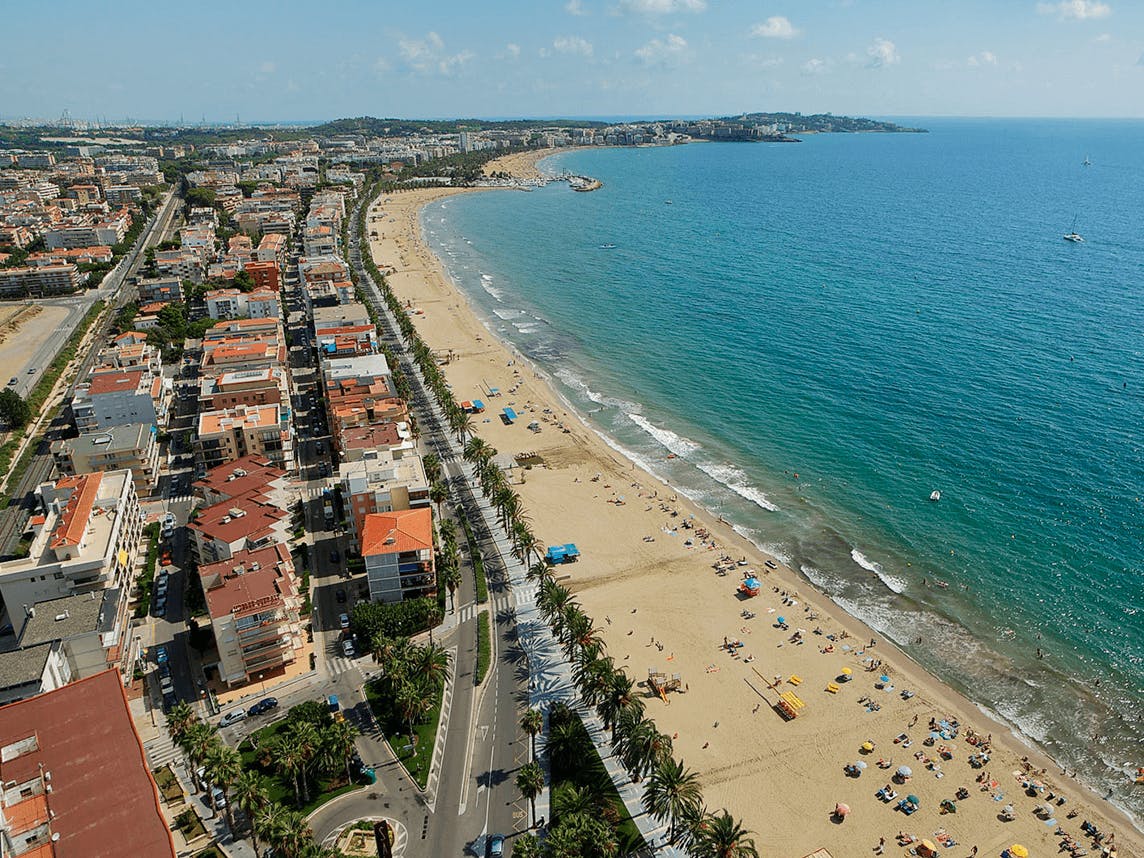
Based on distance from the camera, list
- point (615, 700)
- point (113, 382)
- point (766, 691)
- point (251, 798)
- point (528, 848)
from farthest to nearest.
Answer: point (113, 382), point (766, 691), point (615, 700), point (251, 798), point (528, 848)

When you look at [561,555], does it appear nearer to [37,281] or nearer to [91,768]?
[91,768]

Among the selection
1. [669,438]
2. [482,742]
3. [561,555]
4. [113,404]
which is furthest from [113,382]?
[669,438]

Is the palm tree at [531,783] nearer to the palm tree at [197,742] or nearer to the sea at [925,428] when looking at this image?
the palm tree at [197,742]

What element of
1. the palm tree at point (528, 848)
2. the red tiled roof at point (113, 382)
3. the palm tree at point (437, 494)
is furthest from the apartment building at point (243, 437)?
the palm tree at point (528, 848)

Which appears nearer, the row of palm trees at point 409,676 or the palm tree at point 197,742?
the palm tree at point 197,742

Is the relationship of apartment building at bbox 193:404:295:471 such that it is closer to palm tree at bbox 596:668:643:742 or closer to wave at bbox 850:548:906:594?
palm tree at bbox 596:668:643:742
